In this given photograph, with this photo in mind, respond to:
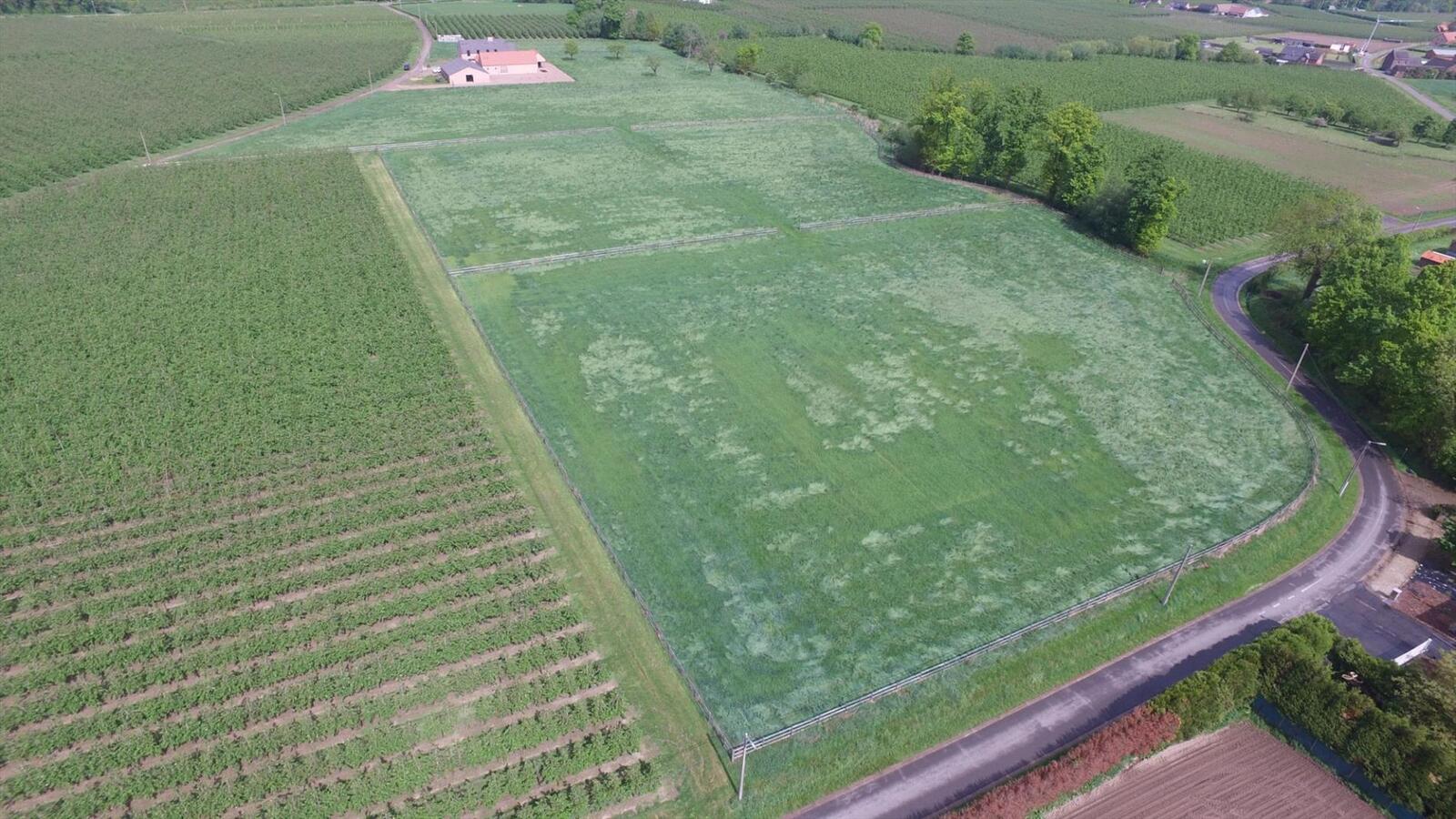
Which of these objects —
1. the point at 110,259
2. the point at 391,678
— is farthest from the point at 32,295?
the point at 391,678

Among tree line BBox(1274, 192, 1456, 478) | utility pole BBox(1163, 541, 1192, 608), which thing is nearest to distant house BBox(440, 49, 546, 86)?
tree line BBox(1274, 192, 1456, 478)

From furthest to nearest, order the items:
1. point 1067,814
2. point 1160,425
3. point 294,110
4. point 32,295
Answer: point 294,110 < point 32,295 < point 1160,425 < point 1067,814

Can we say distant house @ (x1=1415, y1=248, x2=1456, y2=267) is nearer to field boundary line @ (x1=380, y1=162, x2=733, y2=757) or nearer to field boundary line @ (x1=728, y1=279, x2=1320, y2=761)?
field boundary line @ (x1=728, y1=279, x2=1320, y2=761)

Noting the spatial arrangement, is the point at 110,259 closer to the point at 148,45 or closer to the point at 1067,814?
the point at 1067,814

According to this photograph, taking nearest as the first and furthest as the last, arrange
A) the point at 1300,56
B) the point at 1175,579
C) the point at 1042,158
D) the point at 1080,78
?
the point at 1175,579
the point at 1042,158
the point at 1080,78
the point at 1300,56

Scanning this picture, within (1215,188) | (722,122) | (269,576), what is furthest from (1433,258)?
(269,576)

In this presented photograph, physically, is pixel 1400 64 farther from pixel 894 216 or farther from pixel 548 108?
pixel 548 108

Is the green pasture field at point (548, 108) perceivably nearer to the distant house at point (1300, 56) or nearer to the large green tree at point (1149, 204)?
the large green tree at point (1149, 204)
